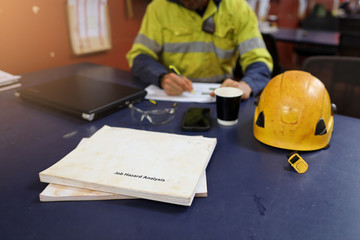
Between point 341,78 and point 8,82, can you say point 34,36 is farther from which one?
point 341,78

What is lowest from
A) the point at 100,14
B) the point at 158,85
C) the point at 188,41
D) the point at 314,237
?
the point at 314,237

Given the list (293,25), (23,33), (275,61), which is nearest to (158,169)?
(23,33)

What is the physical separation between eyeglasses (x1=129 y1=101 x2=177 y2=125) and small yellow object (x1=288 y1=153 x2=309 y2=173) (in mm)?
402

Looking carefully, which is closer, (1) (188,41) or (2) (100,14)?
(1) (188,41)

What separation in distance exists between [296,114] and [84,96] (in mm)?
701

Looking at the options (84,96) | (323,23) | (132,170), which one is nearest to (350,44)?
(323,23)

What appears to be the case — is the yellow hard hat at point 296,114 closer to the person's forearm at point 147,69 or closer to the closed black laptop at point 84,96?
the closed black laptop at point 84,96

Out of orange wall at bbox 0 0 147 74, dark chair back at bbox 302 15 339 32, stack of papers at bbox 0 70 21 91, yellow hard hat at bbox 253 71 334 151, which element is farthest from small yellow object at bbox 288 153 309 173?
dark chair back at bbox 302 15 339 32

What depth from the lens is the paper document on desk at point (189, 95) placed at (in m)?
1.08

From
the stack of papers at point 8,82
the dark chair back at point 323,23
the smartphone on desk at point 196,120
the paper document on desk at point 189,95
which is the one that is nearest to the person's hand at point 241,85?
the paper document on desk at point 189,95

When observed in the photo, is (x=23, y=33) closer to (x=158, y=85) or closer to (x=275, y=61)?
(x=158, y=85)

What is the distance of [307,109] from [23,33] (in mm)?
1366

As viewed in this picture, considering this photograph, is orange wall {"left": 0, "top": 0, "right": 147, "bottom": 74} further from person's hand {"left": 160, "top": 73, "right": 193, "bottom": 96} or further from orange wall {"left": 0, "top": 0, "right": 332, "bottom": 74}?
person's hand {"left": 160, "top": 73, "right": 193, "bottom": 96}

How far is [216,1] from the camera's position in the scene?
4.61 ft
